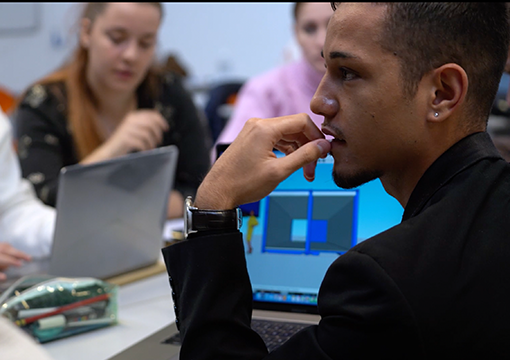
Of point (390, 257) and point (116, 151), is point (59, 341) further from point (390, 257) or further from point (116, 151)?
point (116, 151)

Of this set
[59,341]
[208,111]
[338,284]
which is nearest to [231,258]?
[338,284]

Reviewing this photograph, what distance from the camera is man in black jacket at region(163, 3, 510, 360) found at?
0.61m

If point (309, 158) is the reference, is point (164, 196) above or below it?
below

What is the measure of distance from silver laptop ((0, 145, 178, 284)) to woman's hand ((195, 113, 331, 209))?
0.45 meters

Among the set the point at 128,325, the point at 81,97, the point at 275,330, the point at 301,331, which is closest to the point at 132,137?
the point at 81,97

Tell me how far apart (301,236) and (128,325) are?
364 mm

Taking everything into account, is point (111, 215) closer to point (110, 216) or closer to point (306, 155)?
point (110, 216)

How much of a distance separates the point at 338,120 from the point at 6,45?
13.2 feet

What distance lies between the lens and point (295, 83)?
7.20 ft

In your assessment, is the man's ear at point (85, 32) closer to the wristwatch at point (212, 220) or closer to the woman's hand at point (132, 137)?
the woman's hand at point (132, 137)

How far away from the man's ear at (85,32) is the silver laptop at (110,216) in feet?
2.85

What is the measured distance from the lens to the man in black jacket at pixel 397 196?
0.61 metres

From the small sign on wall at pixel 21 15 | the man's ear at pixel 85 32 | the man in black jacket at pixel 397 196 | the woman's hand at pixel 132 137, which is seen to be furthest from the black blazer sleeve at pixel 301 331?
the small sign on wall at pixel 21 15

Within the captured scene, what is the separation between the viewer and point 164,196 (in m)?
1.41
